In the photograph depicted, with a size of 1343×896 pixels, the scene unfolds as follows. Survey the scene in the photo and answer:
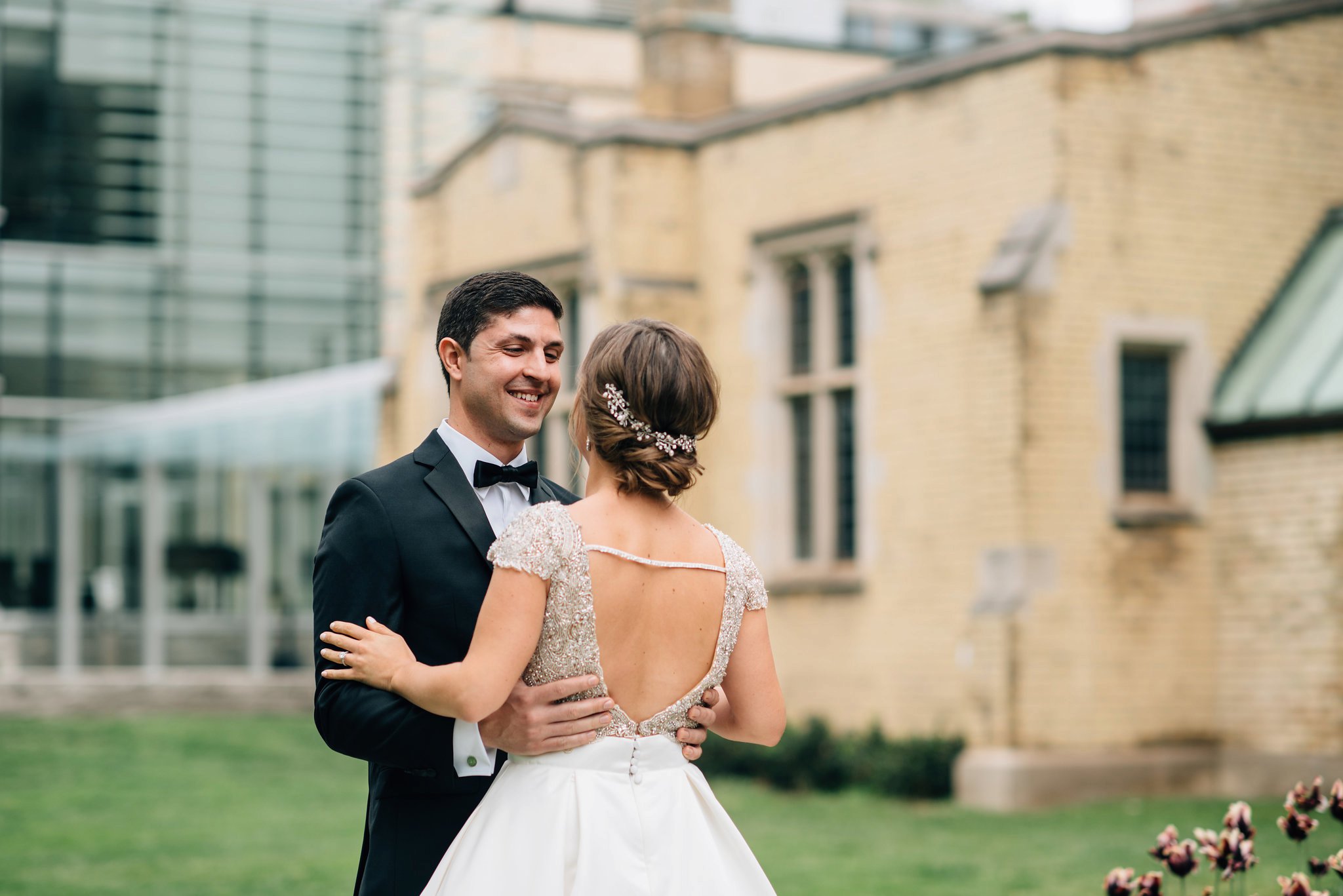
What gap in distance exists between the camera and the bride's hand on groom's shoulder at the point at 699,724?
3.65 metres

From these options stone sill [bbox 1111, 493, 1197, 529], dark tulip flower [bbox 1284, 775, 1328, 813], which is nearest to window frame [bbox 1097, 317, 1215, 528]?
stone sill [bbox 1111, 493, 1197, 529]

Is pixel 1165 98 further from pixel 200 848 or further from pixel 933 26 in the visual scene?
pixel 933 26

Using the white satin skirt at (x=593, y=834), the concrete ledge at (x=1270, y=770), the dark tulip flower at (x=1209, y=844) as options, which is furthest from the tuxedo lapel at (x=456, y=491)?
the concrete ledge at (x=1270, y=770)

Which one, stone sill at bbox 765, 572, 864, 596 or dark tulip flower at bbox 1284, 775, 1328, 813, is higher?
stone sill at bbox 765, 572, 864, 596

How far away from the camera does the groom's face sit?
368 centimetres

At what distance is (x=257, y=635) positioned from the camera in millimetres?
25484

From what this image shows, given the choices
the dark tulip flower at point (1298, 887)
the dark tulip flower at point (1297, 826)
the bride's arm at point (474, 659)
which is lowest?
the dark tulip flower at point (1298, 887)

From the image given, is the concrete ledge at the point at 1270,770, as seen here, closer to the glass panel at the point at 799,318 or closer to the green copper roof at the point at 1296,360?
the green copper roof at the point at 1296,360

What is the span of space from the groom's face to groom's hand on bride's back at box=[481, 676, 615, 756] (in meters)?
0.54

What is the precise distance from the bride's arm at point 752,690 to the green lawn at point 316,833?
560cm

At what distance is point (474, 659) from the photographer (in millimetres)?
3350

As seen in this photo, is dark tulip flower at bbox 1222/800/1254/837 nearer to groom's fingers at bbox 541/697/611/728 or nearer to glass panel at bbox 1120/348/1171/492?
groom's fingers at bbox 541/697/611/728

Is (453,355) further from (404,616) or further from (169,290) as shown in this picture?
(169,290)

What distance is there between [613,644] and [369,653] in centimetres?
45
